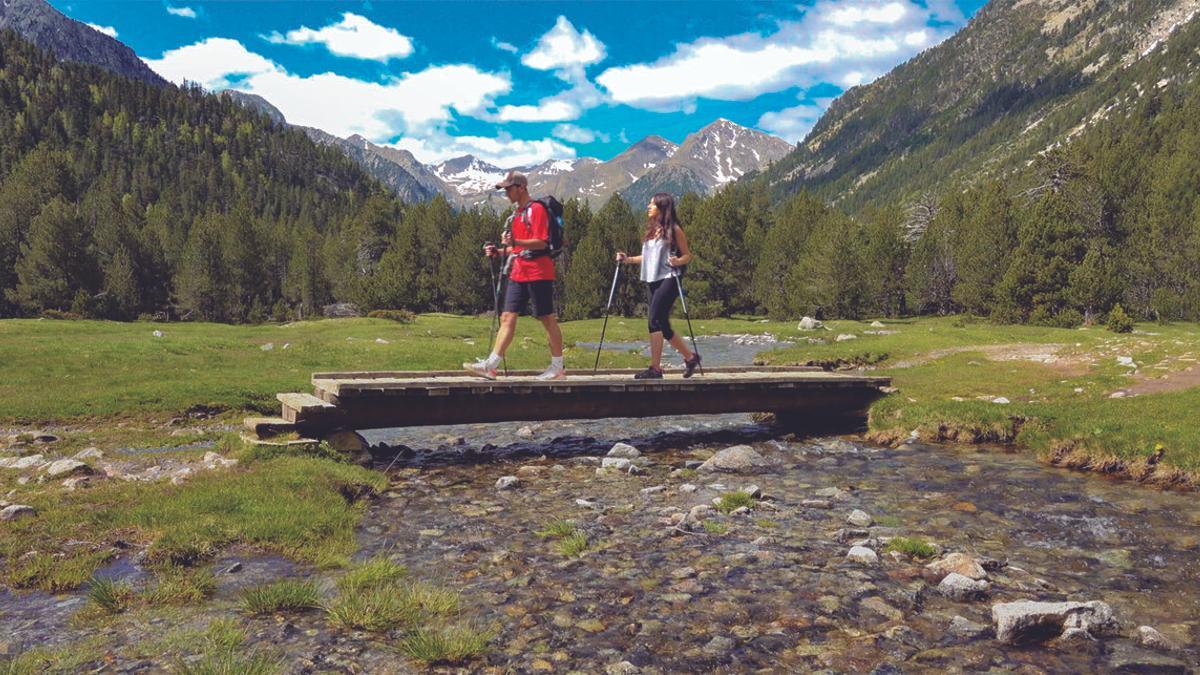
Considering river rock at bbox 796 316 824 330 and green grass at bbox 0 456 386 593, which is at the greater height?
river rock at bbox 796 316 824 330

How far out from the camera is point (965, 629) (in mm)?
5988

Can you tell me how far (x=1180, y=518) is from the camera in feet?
31.4

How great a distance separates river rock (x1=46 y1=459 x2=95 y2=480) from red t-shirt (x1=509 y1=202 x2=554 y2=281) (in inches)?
327

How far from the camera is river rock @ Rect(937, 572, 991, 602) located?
6711 mm

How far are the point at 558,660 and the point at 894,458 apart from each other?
11374 millimetres

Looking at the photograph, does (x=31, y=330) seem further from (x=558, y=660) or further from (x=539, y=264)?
(x=558, y=660)

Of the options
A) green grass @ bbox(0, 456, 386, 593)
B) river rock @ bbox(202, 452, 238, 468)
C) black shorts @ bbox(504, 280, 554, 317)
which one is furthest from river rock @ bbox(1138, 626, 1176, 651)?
river rock @ bbox(202, 452, 238, 468)

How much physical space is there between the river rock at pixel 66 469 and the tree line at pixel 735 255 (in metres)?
65.0

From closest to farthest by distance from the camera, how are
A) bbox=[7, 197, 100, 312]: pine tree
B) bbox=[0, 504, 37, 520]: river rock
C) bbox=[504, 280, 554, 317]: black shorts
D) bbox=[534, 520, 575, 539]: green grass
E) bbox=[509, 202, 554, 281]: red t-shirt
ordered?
1. bbox=[0, 504, 37, 520]: river rock
2. bbox=[534, 520, 575, 539]: green grass
3. bbox=[509, 202, 554, 281]: red t-shirt
4. bbox=[504, 280, 554, 317]: black shorts
5. bbox=[7, 197, 100, 312]: pine tree

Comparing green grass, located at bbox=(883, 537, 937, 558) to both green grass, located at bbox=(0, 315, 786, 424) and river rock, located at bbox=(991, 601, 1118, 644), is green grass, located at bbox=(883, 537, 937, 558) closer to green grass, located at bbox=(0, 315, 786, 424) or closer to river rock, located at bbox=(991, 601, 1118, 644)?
river rock, located at bbox=(991, 601, 1118, 644)

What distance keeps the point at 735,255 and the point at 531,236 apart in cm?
9302

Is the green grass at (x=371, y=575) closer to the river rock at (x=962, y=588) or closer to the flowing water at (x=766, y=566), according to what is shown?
the flowing water at (x=766, y=566)

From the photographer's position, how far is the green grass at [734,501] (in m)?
10.0

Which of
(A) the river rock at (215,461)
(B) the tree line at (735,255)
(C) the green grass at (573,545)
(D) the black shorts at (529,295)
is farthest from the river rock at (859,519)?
(B) the tree line at (735,255)
